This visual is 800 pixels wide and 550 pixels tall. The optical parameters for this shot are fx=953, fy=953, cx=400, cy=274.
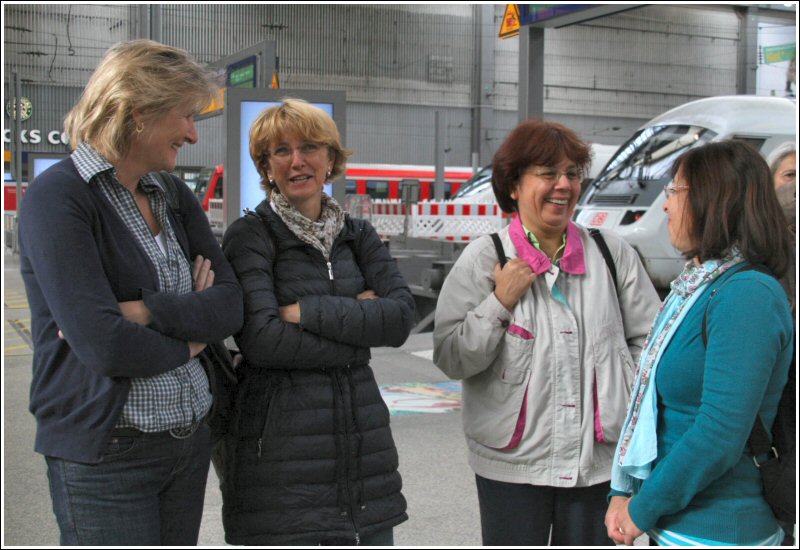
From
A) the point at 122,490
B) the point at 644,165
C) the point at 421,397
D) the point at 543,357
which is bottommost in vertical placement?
the point at 421,397

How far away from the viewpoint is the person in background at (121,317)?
2.23 meters

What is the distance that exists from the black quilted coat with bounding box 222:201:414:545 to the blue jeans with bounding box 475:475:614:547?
13.2 inches

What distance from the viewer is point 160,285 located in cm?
244

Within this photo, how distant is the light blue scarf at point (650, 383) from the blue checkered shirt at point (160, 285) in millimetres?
1094

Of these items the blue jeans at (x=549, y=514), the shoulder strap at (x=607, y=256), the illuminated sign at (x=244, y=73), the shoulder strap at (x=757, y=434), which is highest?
the illuminated sign at (x=244, y=73)

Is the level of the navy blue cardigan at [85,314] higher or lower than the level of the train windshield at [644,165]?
lower

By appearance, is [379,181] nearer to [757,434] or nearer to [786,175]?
[786,175]

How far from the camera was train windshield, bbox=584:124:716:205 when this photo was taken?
1360 centimetres

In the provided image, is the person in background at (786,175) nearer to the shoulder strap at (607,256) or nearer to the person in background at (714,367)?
the shoulder strap at (607,256)

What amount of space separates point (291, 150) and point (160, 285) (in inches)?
26.9

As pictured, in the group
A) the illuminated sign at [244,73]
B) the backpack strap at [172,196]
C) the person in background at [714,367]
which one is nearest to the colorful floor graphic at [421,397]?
the illuminated sign at [244,73]

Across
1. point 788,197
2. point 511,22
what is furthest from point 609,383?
point 511,22

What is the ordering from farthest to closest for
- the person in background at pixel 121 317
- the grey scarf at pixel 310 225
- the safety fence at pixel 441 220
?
the safety fence at pixel 441 220
the grey scarf at pixel 310 225
the person in background at pixel 121 317

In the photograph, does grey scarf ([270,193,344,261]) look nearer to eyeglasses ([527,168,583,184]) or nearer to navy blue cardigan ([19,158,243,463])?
navy blue cardigan ([19,158,243,463])
